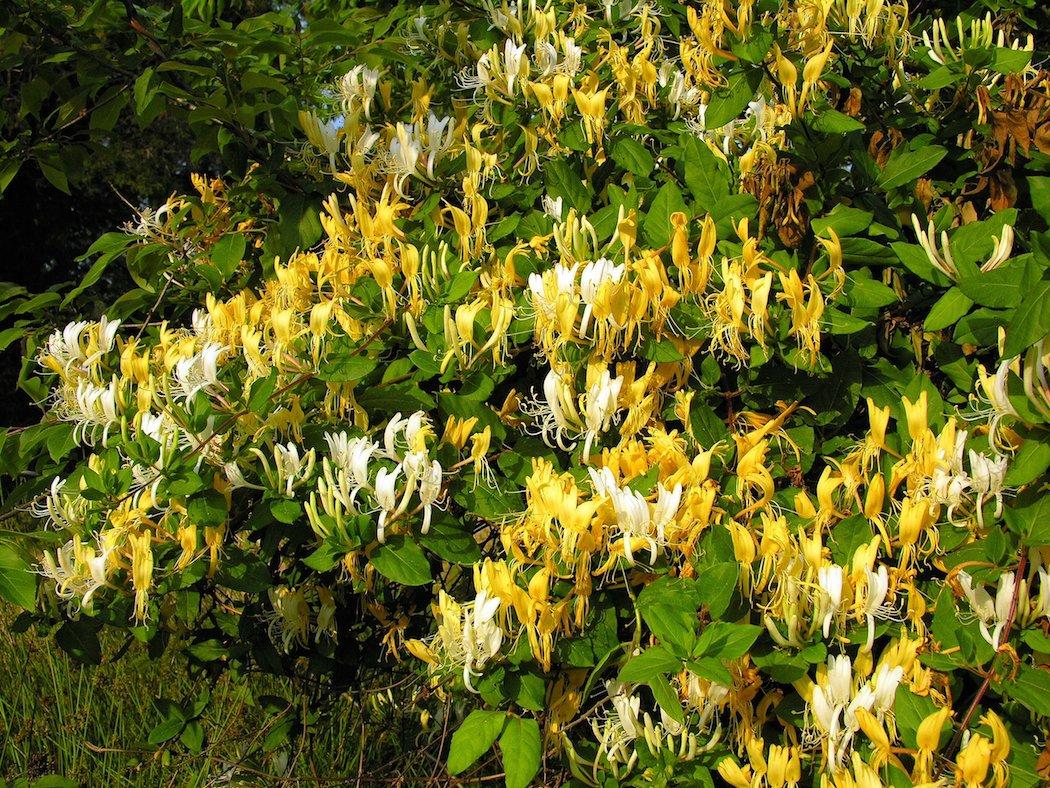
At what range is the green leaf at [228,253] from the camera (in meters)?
1.83

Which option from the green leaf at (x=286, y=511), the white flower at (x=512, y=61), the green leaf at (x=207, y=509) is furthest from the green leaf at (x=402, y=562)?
the white flower at (x=512, y=61)

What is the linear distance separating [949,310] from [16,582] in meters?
1.19

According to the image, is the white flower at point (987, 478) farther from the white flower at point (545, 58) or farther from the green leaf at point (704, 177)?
the white flower at point (545, 58)

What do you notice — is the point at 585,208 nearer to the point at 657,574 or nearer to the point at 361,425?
the point at 361,425

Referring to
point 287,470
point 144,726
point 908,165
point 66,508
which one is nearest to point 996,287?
point 908,165

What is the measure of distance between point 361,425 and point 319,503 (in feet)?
0.52

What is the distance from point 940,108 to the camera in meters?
1.67

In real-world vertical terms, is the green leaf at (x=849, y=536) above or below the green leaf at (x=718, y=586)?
below

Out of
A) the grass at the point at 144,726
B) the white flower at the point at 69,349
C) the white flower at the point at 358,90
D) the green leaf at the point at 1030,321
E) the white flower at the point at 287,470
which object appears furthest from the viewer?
the grass at the point at 144,726

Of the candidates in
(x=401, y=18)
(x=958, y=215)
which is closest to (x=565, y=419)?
(x=958, y=215)

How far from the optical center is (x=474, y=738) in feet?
3.78

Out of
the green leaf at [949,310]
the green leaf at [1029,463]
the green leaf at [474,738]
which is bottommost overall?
the green leaf at [474,738]

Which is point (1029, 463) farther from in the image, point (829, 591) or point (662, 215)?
point (662, 215)

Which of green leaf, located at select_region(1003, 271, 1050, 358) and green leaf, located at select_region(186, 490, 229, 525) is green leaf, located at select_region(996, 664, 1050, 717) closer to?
green leaf, located at select_region(1003, 271, 1050, 358)
